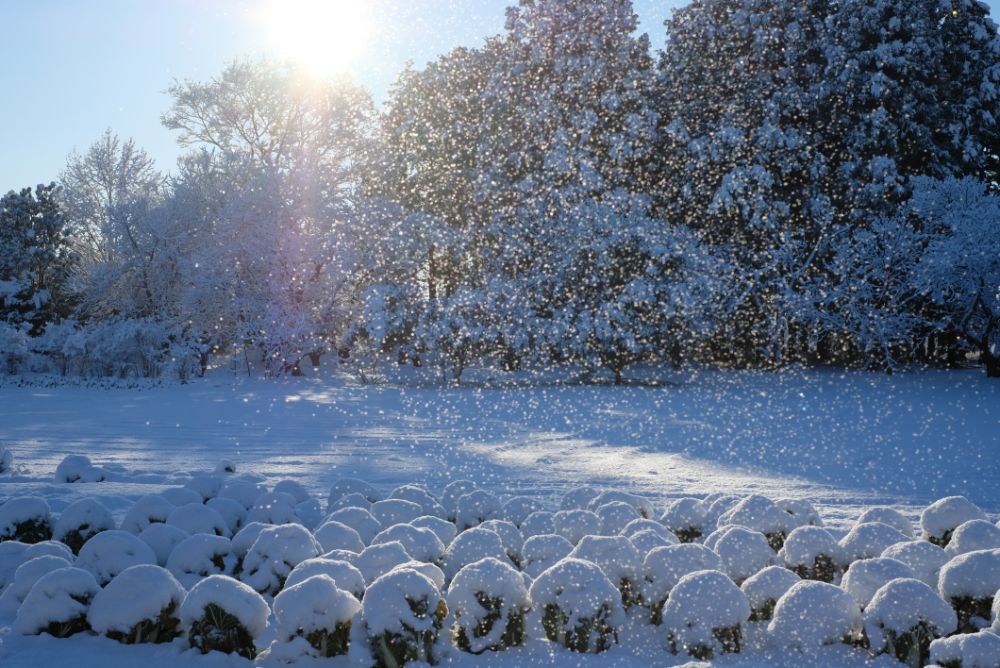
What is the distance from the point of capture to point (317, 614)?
139 inches

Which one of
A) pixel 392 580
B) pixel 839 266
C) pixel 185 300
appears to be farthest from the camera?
pixel 185 300

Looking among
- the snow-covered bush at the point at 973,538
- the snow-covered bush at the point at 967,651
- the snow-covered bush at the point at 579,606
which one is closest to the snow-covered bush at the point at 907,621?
the snow-covered bush at the point at 967,651

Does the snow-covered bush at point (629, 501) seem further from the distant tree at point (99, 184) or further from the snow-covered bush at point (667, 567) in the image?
the distant tree at point (99, 184)

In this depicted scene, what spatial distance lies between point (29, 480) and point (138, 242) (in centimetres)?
1937

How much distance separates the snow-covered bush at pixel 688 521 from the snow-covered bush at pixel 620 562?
43.2 inches

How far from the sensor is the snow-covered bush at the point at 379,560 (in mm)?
4121

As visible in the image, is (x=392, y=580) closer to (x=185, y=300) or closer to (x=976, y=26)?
(x=185, y=300)

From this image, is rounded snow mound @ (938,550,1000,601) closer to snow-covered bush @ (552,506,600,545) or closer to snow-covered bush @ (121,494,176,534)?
snow-covered bush @ (552,506,600,545)

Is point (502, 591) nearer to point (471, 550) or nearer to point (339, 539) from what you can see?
point (471, 550)

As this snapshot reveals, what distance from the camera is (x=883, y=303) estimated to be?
22156mm

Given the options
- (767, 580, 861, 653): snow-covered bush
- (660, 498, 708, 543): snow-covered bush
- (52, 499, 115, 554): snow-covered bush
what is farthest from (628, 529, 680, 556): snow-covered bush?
(52, 499, 115, 554): snow-covered bush

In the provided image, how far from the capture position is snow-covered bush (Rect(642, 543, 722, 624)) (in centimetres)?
398

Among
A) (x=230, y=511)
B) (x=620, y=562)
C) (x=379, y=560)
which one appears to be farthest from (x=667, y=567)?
(x=230, y=511)

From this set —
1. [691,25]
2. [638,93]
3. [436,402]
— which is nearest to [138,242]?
[436,402]
